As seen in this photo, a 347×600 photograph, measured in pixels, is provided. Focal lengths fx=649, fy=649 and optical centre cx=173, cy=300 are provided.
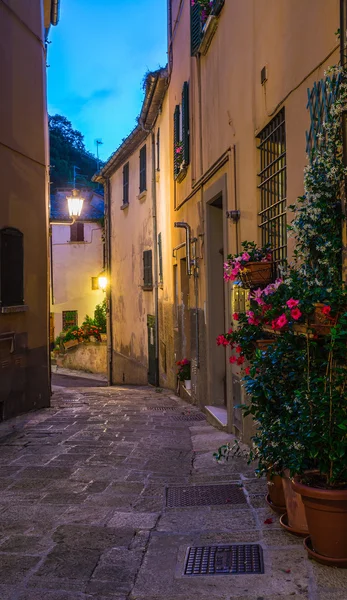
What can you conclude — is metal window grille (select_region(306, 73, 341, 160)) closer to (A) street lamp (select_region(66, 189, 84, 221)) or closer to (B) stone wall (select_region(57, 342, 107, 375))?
(A) street lamp (select_region(66, 189, 84, 221))

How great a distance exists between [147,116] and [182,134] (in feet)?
17.4

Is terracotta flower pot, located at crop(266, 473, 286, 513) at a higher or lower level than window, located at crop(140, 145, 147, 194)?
lower

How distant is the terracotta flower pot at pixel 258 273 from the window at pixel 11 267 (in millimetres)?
4886

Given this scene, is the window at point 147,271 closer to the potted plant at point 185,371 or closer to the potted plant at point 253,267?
the potted plant at point 185,371

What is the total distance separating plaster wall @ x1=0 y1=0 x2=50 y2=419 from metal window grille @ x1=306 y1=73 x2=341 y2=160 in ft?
19.6

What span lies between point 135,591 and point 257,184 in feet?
13.8

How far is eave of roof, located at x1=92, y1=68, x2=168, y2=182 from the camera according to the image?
14.1 m

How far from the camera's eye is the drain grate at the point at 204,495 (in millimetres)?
4996

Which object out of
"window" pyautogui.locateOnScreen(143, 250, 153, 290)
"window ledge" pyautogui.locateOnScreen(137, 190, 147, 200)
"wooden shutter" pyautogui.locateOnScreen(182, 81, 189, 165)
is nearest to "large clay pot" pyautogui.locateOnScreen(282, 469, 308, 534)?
"wooden shutter" pyautogui.locateOnScreen(182, 81, 189, 165)

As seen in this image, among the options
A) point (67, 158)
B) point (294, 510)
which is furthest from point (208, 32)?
point (67, 158)

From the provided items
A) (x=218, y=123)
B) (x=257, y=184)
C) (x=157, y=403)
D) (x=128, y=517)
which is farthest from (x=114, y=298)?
(x=128, y=517)

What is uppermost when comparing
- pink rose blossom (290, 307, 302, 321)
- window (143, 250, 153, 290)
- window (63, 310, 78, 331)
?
window (143, 250, 153, 290)

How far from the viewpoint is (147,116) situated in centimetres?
1612

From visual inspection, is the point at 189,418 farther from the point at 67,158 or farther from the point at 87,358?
the point at 67,158
